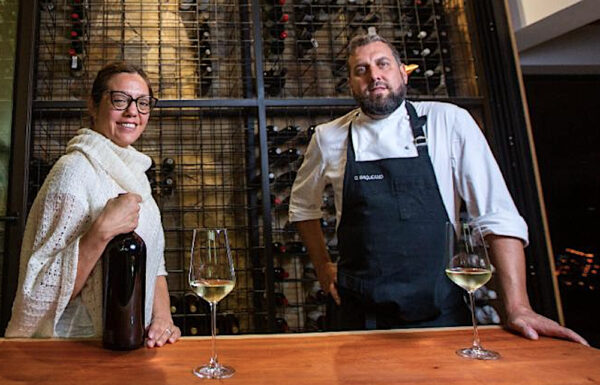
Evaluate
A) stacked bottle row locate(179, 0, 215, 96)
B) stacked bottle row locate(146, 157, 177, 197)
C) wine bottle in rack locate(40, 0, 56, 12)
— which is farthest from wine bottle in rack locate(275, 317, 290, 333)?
wine bottle in rack locate(40, 0, 56, 12)

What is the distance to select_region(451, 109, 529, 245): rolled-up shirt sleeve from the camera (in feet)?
4.23

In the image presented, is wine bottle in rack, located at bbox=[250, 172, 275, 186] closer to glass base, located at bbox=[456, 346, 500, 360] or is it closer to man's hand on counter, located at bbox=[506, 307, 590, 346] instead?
man's hand on counter, located at bbox=[506, 307, 590, 346]

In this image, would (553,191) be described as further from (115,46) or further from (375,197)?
(115,46)

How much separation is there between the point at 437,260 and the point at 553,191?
2319 mm

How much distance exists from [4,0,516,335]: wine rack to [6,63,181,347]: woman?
58.9 inches

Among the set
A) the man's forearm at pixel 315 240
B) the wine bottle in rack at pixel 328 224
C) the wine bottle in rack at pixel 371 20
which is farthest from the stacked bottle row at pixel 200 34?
the man's forearm at pixel 315 240

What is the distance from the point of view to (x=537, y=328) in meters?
0.94

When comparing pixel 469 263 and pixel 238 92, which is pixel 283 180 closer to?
pixel 238 92

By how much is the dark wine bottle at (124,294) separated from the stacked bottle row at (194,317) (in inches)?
75.0

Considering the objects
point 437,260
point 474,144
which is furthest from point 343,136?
point 437,260

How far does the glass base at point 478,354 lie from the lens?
78cm

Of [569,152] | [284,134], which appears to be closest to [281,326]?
[284,134]

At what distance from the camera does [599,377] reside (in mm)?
689

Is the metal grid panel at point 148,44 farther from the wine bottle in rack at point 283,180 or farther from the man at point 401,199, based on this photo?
the man at point 401,199
